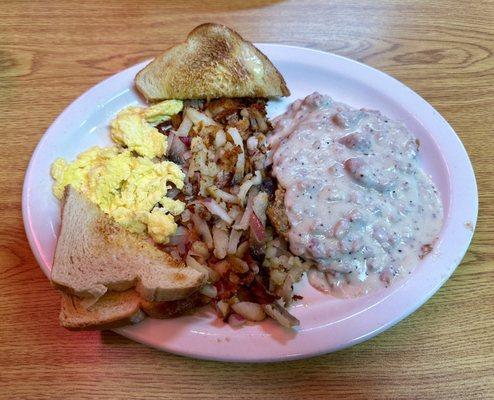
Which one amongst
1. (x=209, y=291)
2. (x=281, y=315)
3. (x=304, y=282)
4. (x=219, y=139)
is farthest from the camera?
(x=219, y=139)

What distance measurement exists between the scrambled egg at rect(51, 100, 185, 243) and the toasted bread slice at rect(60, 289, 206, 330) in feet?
1.12

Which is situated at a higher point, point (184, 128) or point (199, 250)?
point (184, 128)

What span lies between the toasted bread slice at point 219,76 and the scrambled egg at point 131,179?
31 centimetres

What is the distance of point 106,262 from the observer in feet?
6.01

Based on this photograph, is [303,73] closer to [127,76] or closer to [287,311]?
[127,76]

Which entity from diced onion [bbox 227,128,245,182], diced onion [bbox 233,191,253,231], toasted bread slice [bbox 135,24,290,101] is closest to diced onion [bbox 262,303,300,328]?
diced onion [bbox 233,191,253,231]

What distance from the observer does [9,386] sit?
1710 millimetres

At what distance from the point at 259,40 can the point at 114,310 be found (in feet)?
6.52

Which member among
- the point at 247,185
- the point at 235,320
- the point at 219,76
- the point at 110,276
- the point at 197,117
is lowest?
the point at 235,320

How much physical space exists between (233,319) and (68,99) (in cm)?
167

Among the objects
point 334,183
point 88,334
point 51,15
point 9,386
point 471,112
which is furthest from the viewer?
point 51,15

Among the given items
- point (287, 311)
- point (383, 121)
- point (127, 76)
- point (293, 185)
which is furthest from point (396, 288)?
point (127, 76)

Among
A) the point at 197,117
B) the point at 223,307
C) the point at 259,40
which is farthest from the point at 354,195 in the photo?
the point at 259,40

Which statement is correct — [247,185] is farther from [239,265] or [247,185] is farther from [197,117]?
[197,117]
